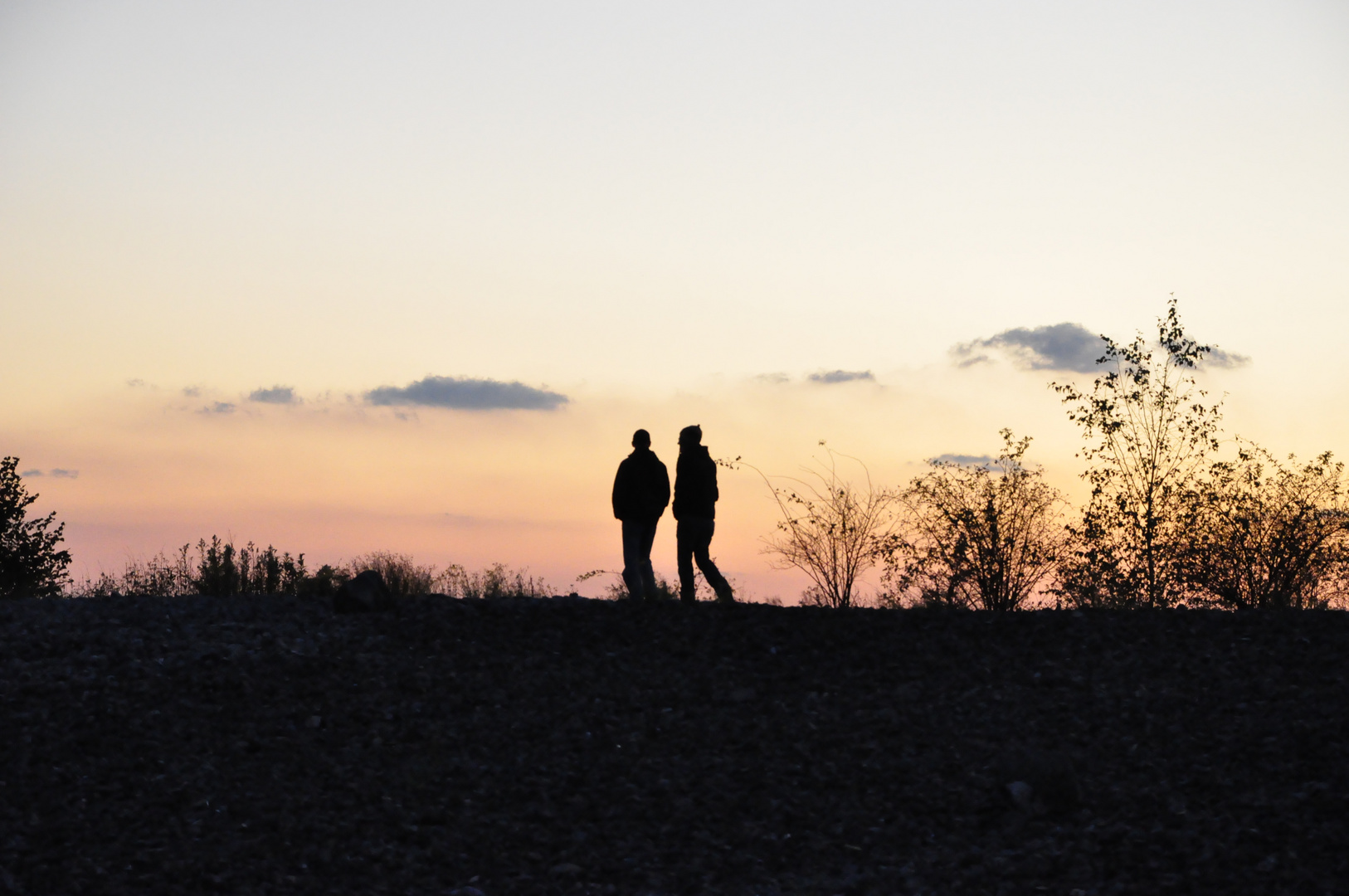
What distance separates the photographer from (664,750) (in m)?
10.4

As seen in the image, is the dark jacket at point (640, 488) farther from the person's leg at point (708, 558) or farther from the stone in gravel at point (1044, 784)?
the stone in gravel at point (1044, 784)

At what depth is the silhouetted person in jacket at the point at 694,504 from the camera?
47.8 ft

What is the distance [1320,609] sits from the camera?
44.2 ft

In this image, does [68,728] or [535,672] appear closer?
[68,728]

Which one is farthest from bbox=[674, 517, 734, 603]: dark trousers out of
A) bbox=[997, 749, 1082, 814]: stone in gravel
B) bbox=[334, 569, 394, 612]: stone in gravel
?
bbox=[997, 749, 1082, 814]: stone in gravel

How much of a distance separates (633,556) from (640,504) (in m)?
0.73

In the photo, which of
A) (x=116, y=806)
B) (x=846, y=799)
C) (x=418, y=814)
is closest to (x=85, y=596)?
(x=116, y=806)

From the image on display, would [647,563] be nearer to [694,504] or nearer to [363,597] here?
[694,504]

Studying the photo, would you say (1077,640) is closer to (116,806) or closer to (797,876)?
(797,876)

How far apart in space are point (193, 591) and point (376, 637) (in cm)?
589

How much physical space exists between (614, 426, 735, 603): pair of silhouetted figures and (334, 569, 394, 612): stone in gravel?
116 inches

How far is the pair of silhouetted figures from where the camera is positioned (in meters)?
14.5

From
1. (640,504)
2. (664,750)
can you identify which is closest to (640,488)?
(640,504)

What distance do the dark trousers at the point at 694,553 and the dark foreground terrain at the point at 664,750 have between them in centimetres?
115
